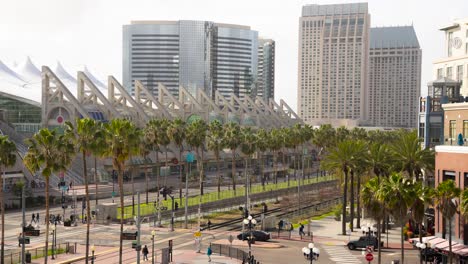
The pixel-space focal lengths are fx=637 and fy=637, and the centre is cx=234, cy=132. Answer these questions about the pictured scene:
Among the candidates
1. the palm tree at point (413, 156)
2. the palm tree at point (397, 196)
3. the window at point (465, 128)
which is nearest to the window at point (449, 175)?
the window at point (465, 128)

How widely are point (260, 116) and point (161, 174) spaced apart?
238 ft

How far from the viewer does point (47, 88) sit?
12812cm

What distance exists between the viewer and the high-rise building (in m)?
83.6

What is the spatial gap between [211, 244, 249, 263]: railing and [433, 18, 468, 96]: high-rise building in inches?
1613

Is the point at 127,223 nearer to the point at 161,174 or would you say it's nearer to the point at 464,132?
the point at 464,132

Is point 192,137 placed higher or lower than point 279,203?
higher

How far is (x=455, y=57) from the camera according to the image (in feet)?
280

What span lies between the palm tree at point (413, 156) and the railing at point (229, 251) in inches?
793

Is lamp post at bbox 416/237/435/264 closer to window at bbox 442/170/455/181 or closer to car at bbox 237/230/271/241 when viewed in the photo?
window at bbox 442/170/455/181

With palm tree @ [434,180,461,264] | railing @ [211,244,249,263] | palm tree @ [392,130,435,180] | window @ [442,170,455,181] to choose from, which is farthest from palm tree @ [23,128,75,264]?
palm tree @ [392,130,435,180]

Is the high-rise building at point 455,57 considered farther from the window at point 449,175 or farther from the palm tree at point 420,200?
the palm tree at point 420,200

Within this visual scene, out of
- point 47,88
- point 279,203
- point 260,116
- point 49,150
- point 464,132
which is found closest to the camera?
point 49,150

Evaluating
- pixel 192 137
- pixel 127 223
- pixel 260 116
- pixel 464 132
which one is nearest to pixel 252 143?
pixel 192 137

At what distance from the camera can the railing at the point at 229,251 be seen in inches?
2236
